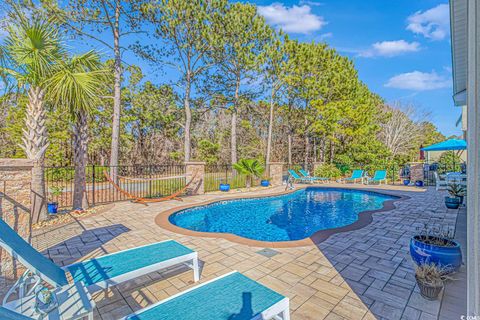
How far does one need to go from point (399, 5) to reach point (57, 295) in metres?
13.2

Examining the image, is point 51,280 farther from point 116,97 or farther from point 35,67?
point 116,97

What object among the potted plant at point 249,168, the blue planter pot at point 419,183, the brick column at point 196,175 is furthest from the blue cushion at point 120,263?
the blue planter pot at point 419,183

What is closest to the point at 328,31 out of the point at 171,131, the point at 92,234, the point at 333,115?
the point at 333,115

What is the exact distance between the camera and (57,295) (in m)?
2.03

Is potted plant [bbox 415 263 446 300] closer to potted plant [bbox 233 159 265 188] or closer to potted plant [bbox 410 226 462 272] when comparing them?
potted plant [bbox 410 226 462 272]

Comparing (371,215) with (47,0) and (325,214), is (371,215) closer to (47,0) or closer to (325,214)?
(325,214)

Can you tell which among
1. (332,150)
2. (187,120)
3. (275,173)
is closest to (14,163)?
(187,120)

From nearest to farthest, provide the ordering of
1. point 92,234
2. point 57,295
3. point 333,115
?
1. point 57,295
2. point 92,234
3. point 333,115

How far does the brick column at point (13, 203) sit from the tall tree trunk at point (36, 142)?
2893 millimetres

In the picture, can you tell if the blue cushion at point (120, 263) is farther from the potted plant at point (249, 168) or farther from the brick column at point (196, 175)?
the potted plant at point (249, 168)

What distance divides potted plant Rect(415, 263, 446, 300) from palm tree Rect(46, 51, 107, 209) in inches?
264

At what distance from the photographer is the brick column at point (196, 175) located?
9703 mm

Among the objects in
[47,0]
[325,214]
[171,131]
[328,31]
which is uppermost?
[328,31]

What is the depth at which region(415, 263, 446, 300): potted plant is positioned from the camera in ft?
8.06
